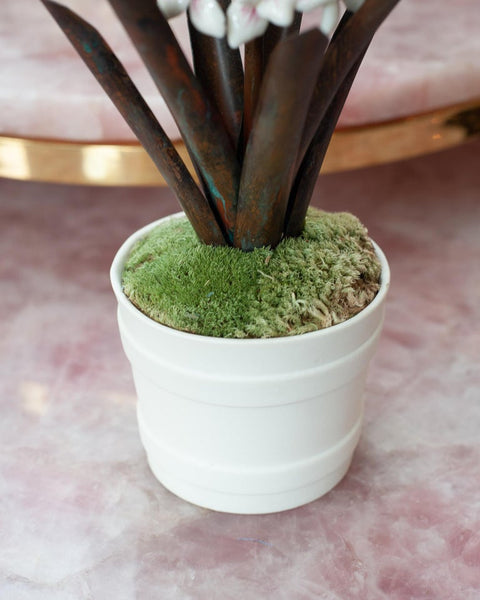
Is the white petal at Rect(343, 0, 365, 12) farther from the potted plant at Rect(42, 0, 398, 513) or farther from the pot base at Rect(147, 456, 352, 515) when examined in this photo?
the pot base at Rect(147, 456, 352, 515)

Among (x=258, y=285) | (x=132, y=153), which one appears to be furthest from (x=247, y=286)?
(x=132, y=153)

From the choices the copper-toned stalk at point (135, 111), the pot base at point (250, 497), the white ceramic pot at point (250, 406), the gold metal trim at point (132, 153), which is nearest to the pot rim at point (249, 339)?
the white ceramic pot at point (250, 406)

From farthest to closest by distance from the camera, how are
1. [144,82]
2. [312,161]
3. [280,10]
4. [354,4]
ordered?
[144,82], [312,161], [354,4], [280,10]

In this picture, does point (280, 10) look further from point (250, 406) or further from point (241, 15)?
point (250, 406)

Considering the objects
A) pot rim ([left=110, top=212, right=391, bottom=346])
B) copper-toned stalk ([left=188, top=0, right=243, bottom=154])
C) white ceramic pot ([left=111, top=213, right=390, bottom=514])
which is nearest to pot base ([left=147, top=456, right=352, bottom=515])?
white ceramic pot ([left=111, top=213, right=390, bottom=514])

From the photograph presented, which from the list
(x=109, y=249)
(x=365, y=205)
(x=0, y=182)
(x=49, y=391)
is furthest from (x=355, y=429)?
(x=0, y=182)

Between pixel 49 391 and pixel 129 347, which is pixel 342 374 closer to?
pixel 129 347
